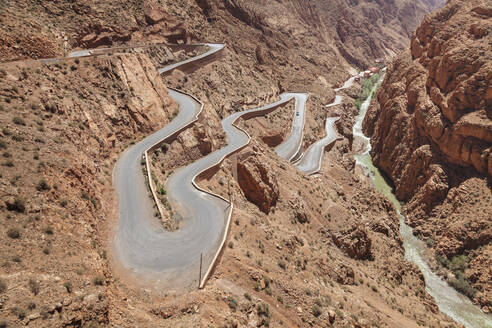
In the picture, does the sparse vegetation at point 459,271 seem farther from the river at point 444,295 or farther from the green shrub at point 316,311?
the green shrub at point 316,311

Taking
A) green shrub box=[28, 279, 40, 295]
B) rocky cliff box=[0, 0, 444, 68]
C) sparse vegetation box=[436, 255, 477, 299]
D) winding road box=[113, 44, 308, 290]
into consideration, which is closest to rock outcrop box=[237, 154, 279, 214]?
winding road box=[113, 44, 308, 290]

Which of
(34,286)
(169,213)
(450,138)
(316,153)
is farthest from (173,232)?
(450,138)

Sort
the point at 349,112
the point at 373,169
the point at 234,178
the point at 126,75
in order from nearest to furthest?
the point at 234,178
the point at 126,75
the point at 373,169
the point at 349,112

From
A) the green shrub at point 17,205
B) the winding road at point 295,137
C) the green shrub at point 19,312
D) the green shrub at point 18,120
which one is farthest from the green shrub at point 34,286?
the winding road at point 295,137

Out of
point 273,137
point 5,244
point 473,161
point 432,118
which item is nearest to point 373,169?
point 432,118

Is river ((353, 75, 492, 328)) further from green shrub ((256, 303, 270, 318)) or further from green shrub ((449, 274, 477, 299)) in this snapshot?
green shrub ((256, 303, 270, 318))

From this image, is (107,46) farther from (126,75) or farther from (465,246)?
(465,246)

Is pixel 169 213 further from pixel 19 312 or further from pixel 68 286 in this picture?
pixel 19 312
